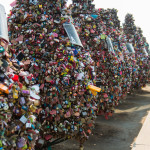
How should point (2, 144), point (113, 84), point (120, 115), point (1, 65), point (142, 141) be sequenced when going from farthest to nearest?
point (120, 115)
point (113, 84)
point (142, 141)
point (1, 65)
point (2, 144)

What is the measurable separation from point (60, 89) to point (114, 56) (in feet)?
12.3

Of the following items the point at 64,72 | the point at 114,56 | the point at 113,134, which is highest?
the point at 114,56

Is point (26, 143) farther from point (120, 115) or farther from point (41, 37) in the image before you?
point (120, 115)

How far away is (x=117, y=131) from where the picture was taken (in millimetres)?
7203

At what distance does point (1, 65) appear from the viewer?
7.29 feet

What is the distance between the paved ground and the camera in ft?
19.2

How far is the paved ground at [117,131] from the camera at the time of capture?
19.2ft

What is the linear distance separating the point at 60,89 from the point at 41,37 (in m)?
0.97

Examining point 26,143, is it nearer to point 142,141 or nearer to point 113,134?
point 142,141

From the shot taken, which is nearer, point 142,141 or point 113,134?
point 142,141

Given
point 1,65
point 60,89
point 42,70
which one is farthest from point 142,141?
point 1,65

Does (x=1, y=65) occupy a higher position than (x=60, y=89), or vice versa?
(x=1, y=65)

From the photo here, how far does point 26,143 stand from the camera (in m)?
2.40

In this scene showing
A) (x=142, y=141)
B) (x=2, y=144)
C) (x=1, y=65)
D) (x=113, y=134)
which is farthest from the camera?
(x=113, y=134)
